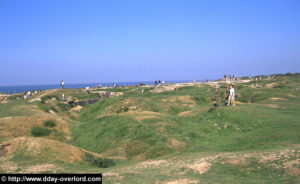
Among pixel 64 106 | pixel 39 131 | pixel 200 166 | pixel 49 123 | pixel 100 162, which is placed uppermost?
pixel 64 106

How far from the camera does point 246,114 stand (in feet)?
98.2

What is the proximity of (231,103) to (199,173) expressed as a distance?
69.3ft

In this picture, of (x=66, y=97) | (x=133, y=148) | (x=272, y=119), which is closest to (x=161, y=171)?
(x=133, y=148)

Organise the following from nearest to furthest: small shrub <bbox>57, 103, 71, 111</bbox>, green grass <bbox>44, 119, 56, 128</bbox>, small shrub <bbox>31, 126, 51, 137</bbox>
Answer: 1. small shrub <bbox>31, 126, 51, 137</bbox>
2. green grass <bbox>44, 119, 56, 128</bbox>
3. small shrub <bbox>57, 103, 71, 111</bbox>

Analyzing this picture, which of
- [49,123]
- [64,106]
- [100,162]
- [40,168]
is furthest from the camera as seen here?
[64,106]

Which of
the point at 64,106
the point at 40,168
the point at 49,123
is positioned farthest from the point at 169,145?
the point at 64,106

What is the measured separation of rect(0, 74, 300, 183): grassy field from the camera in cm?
1505

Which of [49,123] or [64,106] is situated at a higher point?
[64,106]

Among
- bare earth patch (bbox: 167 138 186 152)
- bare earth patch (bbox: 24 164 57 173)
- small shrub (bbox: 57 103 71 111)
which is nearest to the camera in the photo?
bare earth patch (bbox: 24 164 57 173)

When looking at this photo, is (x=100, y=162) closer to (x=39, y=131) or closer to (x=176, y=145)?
(x=176, y=145)

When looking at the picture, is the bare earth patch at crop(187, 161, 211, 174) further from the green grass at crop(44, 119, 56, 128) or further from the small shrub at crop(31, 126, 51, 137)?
the green grass at crop(44, 119, 56, 128)

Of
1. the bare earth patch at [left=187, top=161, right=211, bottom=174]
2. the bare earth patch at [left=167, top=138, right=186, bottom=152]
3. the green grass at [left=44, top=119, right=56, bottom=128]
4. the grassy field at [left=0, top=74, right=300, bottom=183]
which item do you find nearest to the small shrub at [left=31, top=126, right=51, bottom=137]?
the grassy field at [left=0, top=74, right=300, bottom=183]

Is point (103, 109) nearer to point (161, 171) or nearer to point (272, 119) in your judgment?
point (272, 119)

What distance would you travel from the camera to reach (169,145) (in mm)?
23656
